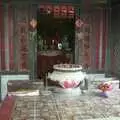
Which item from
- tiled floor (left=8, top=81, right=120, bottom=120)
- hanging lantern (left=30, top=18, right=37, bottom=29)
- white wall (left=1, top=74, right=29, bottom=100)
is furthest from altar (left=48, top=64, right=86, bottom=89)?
hanging lantern (left=30, top=18, right=37, bottom=29)

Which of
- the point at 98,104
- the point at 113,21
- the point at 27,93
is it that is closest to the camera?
the point at 98,104

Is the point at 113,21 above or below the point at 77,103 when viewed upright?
above

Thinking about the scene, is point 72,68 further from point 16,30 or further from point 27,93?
point 16,30

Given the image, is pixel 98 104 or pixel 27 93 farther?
pixel 27 93

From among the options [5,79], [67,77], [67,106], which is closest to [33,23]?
[5,79]

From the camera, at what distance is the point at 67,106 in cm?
161

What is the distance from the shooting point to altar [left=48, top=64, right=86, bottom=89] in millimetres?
1889

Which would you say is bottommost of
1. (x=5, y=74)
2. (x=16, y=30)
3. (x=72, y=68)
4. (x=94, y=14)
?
(x=5, y=74)

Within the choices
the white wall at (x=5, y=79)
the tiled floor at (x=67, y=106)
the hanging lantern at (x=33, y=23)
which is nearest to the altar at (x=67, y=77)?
the tiled floor at (x=67, y=106)

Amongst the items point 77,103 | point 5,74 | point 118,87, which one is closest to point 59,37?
point 5,74

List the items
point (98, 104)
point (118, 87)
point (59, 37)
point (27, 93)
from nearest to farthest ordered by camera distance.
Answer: point (98, 104) → point (27, 93) → point (118, 87) → point (59, 37)

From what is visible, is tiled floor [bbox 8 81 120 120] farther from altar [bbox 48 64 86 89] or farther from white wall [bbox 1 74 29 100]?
white wall [bbox 1 74 29 100]

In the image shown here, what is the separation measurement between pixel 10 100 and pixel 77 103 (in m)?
0.48

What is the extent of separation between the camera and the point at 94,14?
4.56 m
